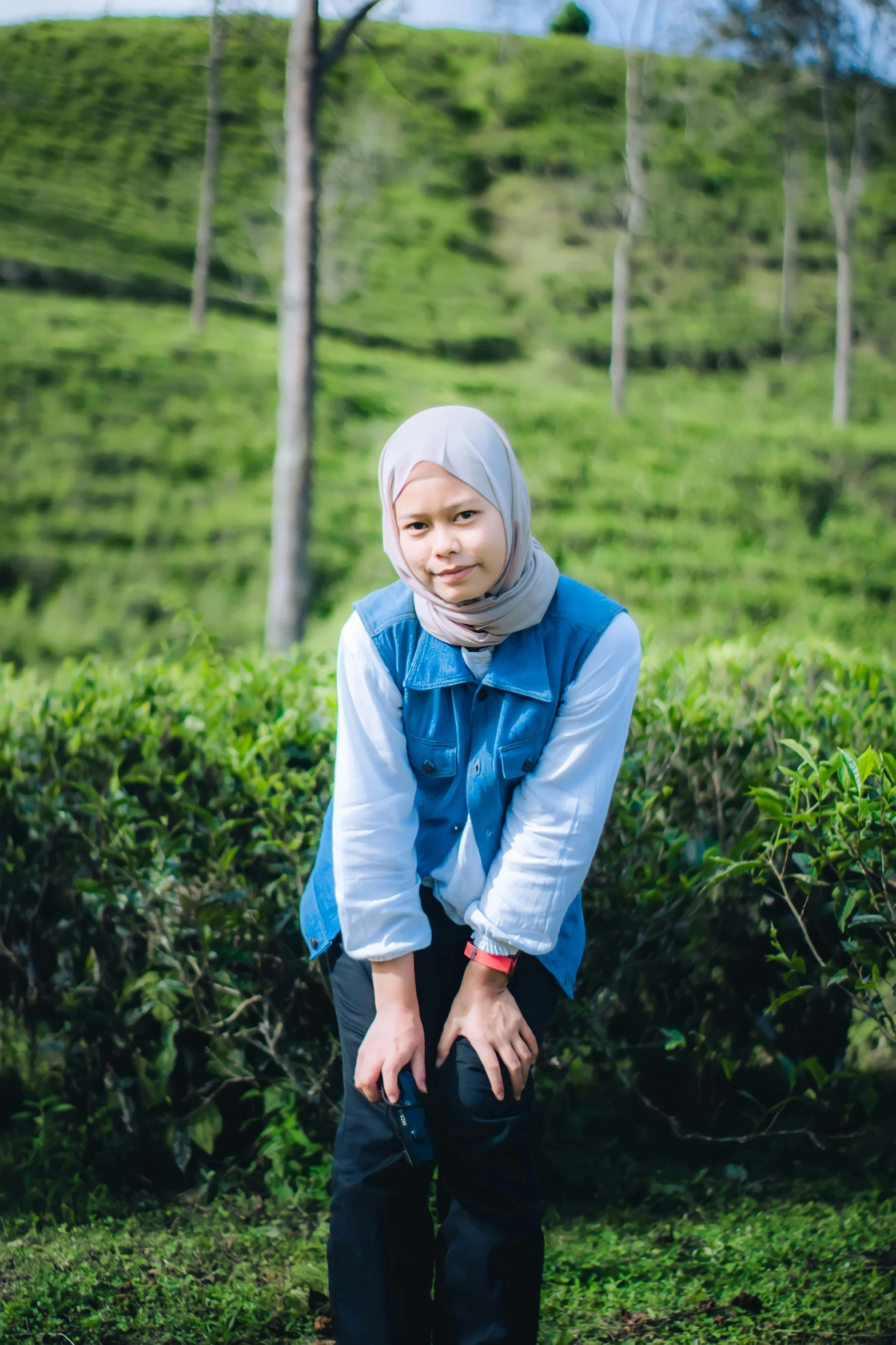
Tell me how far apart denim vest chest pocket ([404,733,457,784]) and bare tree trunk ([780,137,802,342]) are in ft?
72.6

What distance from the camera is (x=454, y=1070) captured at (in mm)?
1640

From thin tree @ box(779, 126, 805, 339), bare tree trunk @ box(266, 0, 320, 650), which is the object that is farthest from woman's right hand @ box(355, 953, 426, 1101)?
thin tree @ box(779, 126, 805, 339)

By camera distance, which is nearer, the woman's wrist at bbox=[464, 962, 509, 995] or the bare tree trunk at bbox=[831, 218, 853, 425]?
the woman's wrist at bbox=[464, 962, 509, 995]

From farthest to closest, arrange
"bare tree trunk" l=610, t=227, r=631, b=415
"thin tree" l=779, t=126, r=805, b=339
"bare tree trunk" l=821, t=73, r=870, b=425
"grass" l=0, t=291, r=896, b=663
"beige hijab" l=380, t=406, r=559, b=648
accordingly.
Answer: "thin tree" l=779, t=126, r=805, b=339, "bare tree trunk" l=821, t=73, r=870, b=425, "bare tree trunk" l=610, t=227, r=631, b=415, "grass" l=0, t=291, r=896, b=663, "beige hijab" l=380, t=406, r=559, b=648

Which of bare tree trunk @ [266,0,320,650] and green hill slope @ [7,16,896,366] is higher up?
green hill slope @ [7,16,896,366]

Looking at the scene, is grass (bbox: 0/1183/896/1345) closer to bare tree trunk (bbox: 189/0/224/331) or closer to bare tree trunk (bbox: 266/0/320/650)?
bare tree trunk (bbox: 266/0/320/650)

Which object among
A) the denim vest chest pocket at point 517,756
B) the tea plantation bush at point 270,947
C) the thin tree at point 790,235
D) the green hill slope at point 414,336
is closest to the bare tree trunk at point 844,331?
the green hill slope at point 414,336

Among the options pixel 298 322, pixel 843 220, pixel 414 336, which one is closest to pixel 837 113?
pixel 843 220

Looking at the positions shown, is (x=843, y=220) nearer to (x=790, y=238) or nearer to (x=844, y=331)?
(x=844, y=331)

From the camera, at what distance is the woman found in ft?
5.20

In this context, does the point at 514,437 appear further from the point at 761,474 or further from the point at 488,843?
the point at 488,843

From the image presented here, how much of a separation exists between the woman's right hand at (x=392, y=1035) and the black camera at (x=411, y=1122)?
11 mm

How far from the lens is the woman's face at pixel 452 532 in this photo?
1.56m

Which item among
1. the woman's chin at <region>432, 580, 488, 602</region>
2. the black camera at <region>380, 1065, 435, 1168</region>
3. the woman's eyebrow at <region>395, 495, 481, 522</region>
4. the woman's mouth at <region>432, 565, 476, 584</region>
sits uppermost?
Result: the woman's eyebrow at <region>395, 495, 481, 522</region>
